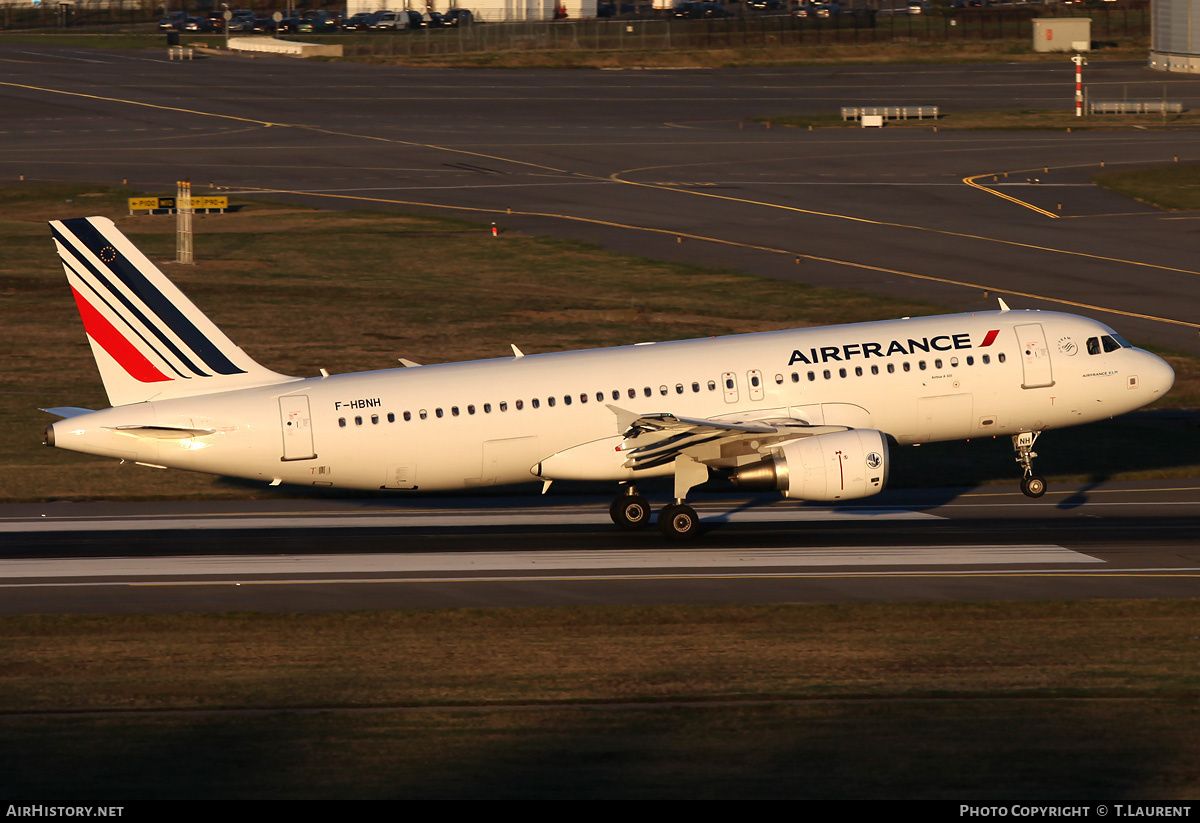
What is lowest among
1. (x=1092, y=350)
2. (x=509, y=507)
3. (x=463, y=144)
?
(x=509, y=507)

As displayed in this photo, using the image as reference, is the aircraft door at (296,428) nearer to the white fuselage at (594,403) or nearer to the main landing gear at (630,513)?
the white fuselage at (594,403)

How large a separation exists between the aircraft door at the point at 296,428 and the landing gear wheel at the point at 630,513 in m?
8.24

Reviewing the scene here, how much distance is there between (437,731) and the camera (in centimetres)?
2377

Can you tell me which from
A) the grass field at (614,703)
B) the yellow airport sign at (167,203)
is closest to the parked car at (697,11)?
the yellow airport sign at (167,203)

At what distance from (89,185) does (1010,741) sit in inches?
3077

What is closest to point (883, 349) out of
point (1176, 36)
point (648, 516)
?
point (648, 516)

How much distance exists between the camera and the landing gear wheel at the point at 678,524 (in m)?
37.2

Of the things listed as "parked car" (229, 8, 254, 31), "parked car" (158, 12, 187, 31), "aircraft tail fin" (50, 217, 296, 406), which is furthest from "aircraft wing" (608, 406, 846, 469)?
"parked car" (158, 12, 187, 31)

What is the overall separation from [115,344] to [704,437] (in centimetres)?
1513

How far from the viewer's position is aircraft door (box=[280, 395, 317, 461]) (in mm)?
36094

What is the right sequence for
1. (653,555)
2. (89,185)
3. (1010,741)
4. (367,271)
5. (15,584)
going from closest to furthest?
(1010,741) → (15,584) → (653,555) → (367,271) → (89,185)

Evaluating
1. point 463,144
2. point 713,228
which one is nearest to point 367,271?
point 713,228

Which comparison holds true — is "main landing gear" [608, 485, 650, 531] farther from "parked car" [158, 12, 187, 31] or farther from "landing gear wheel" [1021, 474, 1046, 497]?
"parked car" [158, 12, 187, 31]

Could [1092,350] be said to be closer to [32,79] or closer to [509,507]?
[509,507]
